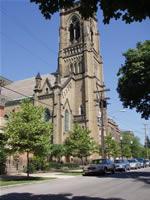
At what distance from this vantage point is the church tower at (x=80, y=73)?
65.2 metres

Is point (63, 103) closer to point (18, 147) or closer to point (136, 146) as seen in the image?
point (18, 147)

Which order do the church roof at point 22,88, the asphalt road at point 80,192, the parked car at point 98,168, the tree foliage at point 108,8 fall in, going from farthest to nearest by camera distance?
the church roof at point 22,88
the parked car at point 98,168
the asphalt road at point 80,192
the tree foliage at point 108,8

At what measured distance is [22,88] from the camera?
248 feet

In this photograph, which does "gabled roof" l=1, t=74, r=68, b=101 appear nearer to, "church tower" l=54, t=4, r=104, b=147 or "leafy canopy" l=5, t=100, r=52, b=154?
"church tower" l=54, t=4, r=104, b=147

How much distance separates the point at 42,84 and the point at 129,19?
199 ft

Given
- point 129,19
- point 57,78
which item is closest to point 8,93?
point 57,78

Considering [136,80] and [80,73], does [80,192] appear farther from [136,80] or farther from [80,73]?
[80,73]

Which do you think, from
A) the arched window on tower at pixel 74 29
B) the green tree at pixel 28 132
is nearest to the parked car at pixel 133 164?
the green tree at pixel 28 132

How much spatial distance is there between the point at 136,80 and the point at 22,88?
45197 millimetres

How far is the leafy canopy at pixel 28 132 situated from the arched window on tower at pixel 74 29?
50037 mm

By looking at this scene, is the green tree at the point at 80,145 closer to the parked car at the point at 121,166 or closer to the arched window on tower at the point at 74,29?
the parked car at the point at 121,166

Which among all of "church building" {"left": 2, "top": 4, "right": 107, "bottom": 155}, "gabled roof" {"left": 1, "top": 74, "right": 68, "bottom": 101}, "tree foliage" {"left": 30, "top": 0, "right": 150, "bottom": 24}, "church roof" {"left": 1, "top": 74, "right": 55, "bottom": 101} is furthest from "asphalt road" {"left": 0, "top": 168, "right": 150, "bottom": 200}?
"church roof" {"left": 1, "top": 74, "right": 55, "bottom": 101}

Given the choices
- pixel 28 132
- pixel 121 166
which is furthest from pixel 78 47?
pixel 28 132

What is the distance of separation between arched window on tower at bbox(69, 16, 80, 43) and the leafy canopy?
50.0m
